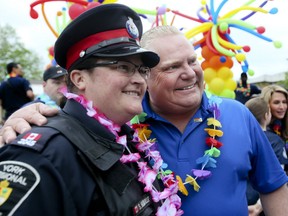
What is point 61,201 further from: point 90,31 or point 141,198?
point 90,31

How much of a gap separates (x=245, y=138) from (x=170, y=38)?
30.6 inches

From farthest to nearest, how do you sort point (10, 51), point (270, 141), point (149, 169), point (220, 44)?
1. point (10, 51)
2. point (220, 44)
3. point (270, 141)
4. point (149, 169)

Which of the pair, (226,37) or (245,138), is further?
(226,37)

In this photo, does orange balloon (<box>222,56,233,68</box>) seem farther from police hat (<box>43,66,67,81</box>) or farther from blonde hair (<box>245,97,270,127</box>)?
police hat (<box>43,66,67,81</box>)

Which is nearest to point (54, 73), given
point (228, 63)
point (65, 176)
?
point (228, 63)

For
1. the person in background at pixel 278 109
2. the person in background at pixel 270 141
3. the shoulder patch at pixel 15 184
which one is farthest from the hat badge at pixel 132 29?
the person in background at pixel 278 109

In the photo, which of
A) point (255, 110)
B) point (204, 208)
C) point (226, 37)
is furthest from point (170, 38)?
point (226, 37)

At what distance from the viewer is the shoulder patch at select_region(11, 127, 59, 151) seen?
4.30 ft

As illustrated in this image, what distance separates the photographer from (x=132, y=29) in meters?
1.81

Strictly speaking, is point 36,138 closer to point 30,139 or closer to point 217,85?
point 30,139

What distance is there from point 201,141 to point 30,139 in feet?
3.83

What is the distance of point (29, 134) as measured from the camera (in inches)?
54.8

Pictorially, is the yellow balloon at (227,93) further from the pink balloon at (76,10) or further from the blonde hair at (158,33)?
the blonde hair at (158,33)

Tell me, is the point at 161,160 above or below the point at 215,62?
above
